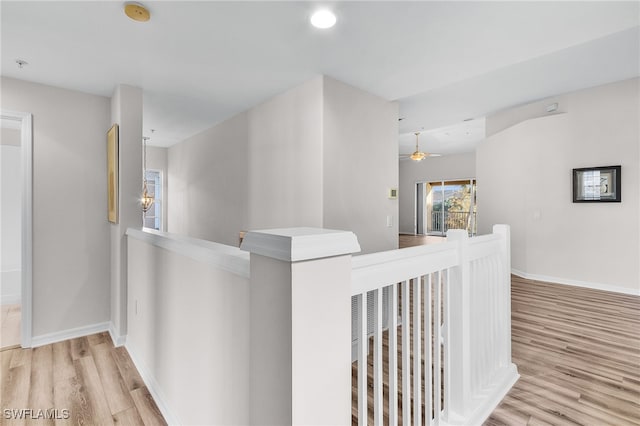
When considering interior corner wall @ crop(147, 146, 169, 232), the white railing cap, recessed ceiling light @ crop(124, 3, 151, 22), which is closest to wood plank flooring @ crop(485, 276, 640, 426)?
the white railing cap

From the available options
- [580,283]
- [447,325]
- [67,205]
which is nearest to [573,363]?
[447,325]

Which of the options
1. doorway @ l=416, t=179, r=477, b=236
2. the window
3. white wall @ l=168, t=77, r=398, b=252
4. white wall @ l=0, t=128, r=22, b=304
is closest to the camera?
white wall @ l=168, t=77, r=398, b=252

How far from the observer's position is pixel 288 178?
3260 millimetres

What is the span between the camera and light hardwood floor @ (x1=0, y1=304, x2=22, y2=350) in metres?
2.87

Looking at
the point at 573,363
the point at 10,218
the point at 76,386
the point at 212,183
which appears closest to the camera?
the point at 76,386

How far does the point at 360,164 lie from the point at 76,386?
298 centimetres

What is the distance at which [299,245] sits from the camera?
2.28 ft

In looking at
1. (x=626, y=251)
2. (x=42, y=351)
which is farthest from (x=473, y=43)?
→ (x=42, y=351)

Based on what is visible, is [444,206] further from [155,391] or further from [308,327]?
[308,327]

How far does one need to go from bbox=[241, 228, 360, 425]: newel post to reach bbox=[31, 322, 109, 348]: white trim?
10.6 ft

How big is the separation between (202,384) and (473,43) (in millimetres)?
2864

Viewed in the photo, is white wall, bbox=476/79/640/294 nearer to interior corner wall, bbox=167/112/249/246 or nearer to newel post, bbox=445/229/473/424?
newel post, bbox=445/229/473/424

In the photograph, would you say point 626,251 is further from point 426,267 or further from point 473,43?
point 426,267

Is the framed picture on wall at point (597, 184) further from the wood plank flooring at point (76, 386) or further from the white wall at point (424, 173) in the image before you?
the wood plank flooring at point (76, 386)
